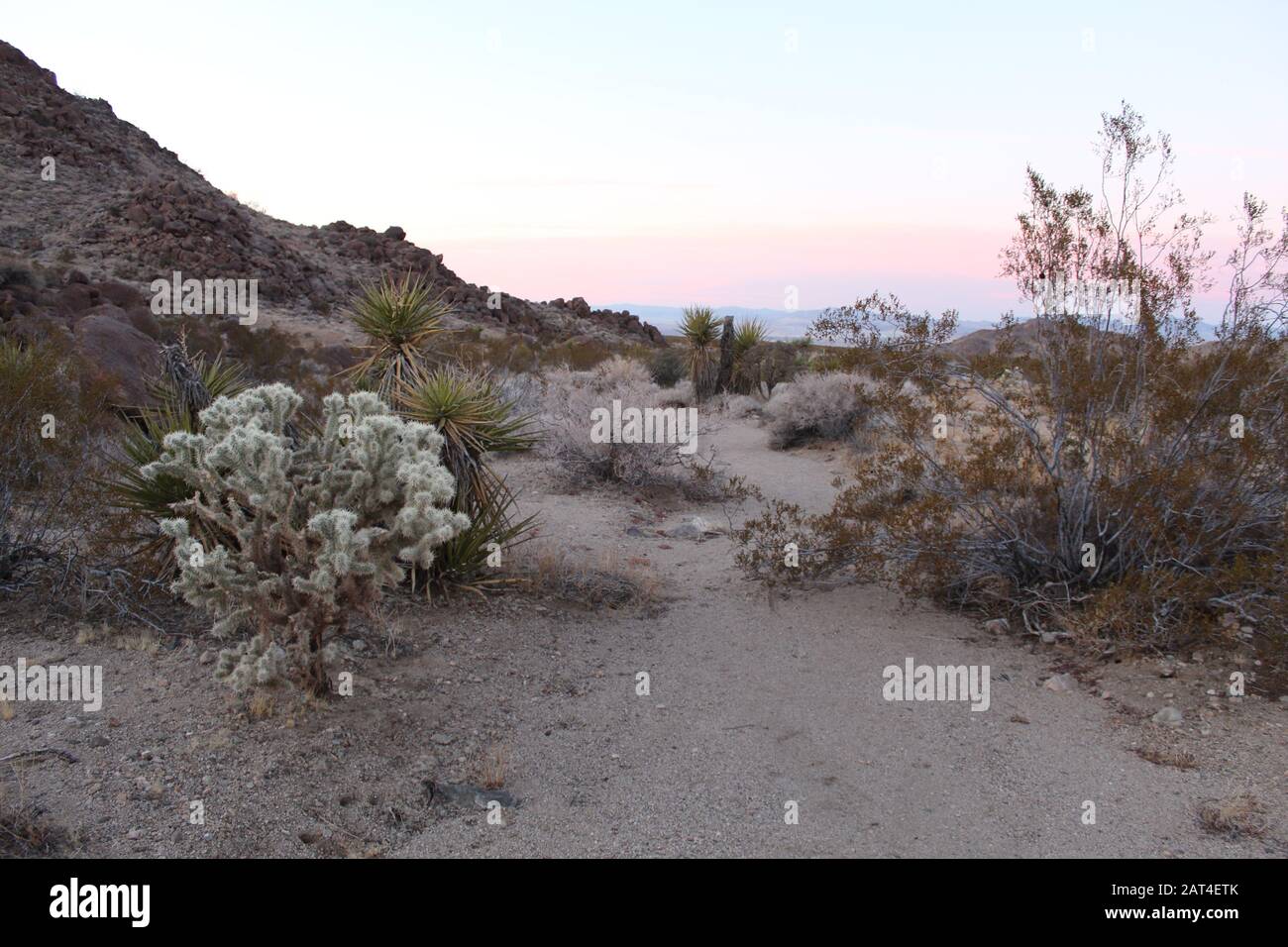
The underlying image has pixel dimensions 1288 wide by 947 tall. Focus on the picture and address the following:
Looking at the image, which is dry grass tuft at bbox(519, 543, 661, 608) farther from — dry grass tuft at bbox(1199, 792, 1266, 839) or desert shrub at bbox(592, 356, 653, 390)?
desert shrub at bbox(592, 356, 653, 390)

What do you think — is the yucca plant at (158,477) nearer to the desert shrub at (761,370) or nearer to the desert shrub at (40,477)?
the desert shrub at (40,477)

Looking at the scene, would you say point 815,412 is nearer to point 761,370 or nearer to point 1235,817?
point 761,370

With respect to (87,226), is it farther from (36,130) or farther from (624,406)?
(624,406)

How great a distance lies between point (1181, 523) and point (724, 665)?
10.4 feet

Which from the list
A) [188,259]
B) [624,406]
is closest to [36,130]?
[188,259]

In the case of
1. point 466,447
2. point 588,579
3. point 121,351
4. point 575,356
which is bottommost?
point 588,579

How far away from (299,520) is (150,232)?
29953mm

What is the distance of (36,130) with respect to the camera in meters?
33.9

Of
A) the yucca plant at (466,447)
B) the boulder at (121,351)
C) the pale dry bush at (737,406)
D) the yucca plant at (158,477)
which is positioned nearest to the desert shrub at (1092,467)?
the yucca plant at (466,447)

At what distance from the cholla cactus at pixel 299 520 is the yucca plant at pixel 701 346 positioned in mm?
16649

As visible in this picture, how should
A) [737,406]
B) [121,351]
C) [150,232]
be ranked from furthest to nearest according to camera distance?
[150,232]
[737,406]
[121,351]

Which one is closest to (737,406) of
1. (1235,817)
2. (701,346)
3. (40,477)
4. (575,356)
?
(701,346)

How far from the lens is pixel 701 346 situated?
21562 mm

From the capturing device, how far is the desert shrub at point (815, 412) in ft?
52.4
